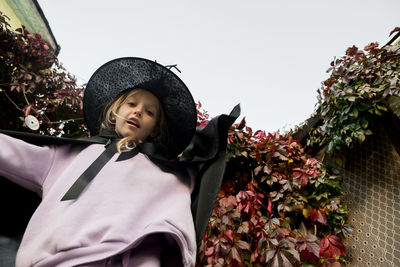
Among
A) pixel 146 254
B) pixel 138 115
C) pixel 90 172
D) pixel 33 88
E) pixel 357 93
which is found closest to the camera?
pixel 146 254

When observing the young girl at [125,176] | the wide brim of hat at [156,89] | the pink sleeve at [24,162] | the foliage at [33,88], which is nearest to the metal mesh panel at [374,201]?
the young girl at [125,176]

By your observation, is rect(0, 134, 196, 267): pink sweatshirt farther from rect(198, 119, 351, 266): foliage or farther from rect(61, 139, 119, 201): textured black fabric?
rect(198, 119, 351, 266): foliage

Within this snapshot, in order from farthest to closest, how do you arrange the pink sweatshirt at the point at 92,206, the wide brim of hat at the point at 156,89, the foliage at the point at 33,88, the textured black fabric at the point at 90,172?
1. the foliage at the point at 33,88
2. the wide brim of hat at the point at 156,89
3. the textured black fabric at the point at 90,172
4. the pink sweatshirt at the point at 92,206

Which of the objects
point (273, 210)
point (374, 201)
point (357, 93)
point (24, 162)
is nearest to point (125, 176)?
point (24, 162)

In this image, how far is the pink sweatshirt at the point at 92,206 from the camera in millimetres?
795

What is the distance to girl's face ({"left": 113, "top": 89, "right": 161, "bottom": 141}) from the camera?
4.04ft

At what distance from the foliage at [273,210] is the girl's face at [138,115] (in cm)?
73

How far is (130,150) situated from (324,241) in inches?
56.6

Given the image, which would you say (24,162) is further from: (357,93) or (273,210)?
(357,93)

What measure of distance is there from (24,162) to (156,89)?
0.71m

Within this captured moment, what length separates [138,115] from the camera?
1229mm

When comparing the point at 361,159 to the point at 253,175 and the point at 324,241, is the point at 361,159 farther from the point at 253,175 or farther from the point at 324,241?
the point at 253,175

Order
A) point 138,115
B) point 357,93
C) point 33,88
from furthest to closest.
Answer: point 33,88, point 357,93, point 138,115

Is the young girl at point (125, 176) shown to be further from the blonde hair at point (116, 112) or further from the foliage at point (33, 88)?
the foliage at point (33, 88)
